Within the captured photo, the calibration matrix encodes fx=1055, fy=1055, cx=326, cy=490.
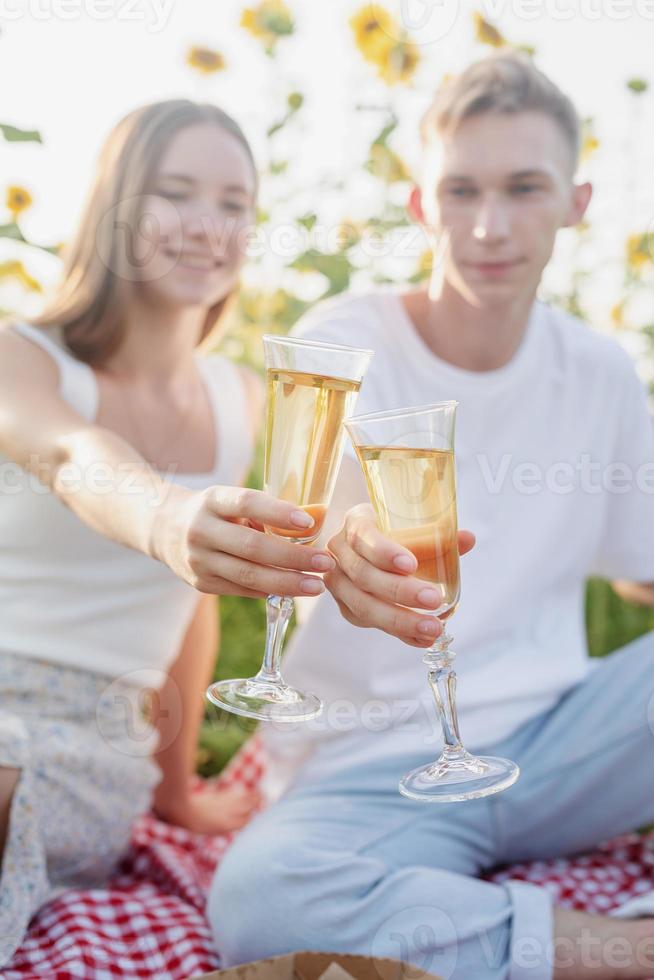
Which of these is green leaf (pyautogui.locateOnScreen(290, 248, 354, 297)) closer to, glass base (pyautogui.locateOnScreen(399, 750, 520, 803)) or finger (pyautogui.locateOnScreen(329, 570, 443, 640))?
finger (pyautogui.locateOnScreen(329, 570, 443, 640))

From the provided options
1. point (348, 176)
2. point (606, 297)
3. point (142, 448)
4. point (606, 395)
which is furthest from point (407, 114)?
point (142, 448)

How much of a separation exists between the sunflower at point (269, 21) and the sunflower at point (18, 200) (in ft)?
3.28

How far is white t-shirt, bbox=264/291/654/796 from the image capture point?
2.29m

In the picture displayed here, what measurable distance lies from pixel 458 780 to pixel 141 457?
93 cm

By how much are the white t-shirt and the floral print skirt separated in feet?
1.10

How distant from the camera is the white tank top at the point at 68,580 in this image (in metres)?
2.36

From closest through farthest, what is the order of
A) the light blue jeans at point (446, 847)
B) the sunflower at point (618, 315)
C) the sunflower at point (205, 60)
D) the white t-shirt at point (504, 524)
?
the light blue jeans at point (446, 847), the white t-shirt at point (504, 524), the sunflower at point (205, 60), the sunflower at point (618, 315)

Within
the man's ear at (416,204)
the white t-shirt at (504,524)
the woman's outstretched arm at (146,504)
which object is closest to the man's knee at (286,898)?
the white t-shirt at (504,524)

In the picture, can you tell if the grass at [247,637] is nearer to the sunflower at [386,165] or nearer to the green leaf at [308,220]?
the green leaf at [308,220]

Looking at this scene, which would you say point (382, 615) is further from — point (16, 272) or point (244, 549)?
point (16, 272)

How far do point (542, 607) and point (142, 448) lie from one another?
1.02m

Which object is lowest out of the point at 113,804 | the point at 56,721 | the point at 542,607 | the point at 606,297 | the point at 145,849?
the point at 145,849

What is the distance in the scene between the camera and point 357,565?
1.44m

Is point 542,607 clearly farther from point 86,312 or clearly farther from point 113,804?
point 86,312
